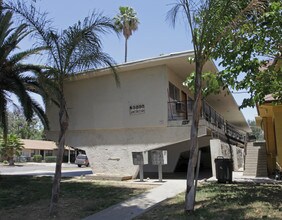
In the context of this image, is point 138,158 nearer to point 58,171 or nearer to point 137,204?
point 137,204

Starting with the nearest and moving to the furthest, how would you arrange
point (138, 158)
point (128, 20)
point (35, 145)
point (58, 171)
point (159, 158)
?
point (58, 171), point (159, 158), point (138, 158), point (128, 20), point (35, 145)

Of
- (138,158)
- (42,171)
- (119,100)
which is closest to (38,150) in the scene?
(42,171)

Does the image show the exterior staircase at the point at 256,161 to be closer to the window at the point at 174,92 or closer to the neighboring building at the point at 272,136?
the neighboring building at the point at 272,136

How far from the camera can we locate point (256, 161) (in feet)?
63.8

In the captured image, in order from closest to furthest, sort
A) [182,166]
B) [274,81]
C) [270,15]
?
[270,15] → [274,81] → [182,166]

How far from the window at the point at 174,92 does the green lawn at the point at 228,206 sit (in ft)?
29.2

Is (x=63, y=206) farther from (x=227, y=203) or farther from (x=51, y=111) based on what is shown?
(x=51, y=111)

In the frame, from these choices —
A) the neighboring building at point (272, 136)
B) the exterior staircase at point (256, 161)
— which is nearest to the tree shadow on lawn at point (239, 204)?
the neighboring building at point (272, 136)

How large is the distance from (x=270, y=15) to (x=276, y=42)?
114 cm

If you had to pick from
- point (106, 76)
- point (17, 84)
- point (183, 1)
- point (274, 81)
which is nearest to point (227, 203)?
point (274, 81)

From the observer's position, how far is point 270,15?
867cm

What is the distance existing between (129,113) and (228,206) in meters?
10.6

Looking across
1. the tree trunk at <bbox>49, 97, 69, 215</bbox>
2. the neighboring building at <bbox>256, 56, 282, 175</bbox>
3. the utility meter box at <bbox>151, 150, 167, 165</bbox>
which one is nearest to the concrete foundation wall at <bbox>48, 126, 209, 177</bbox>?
the utility meter box at <bbox>151, 150, 167, 165</bbox>

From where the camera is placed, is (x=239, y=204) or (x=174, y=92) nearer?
(x=239, y=204)
